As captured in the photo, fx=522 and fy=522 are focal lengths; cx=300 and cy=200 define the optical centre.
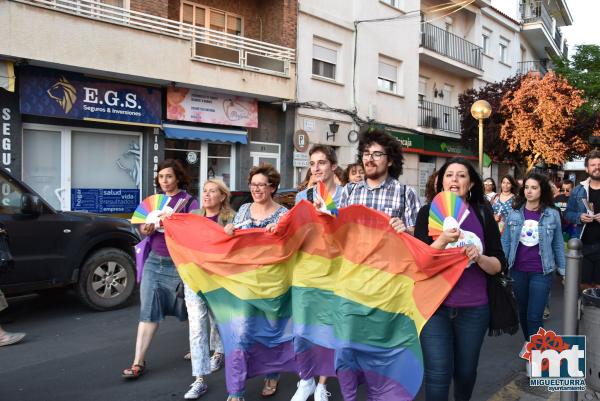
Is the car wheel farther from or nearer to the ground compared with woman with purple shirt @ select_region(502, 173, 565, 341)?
nearer to the ground

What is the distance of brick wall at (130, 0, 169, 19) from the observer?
41.8 ft

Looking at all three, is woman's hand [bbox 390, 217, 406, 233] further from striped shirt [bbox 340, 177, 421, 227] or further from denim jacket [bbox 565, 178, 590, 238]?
denim jacket [bbox 565, 178, 590, 238]

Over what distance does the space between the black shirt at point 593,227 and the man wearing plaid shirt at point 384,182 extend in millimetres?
2983

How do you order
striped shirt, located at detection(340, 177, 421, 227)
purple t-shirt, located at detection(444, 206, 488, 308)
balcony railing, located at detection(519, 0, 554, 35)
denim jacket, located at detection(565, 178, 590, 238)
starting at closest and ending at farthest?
1. purple t-shirt, located at detection(444, 206, 488, 308)
2. striped shirt, located at detection(340, 177, 421, 227)
3. denim jacket, located at detection(565, 178, 590, 238)
4. balcony railing, located at detection(519, 0, 554, 35)

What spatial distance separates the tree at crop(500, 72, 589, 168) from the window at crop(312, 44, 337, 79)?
6895mm

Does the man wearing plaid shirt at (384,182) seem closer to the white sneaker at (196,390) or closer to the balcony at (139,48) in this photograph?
the white sneaker at (196,390)

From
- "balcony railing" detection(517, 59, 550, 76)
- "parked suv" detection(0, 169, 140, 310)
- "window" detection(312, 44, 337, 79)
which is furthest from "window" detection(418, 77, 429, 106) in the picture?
"parked suv" detection(0, 169, 140, 310)

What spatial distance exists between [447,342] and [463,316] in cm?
19

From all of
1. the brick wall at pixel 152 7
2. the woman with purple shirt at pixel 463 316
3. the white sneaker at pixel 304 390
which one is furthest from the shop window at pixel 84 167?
the woman with purple shirt at pixel 463 316

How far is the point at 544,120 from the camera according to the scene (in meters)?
18.1

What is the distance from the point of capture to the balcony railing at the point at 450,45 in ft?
73.7

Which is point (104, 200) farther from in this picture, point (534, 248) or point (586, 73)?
point (586, 73)

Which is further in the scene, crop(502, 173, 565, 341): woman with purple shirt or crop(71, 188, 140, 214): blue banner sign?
crop(71, 188, 140, 214): blue banner sign

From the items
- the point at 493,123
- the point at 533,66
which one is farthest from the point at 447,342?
the point at 533,66
